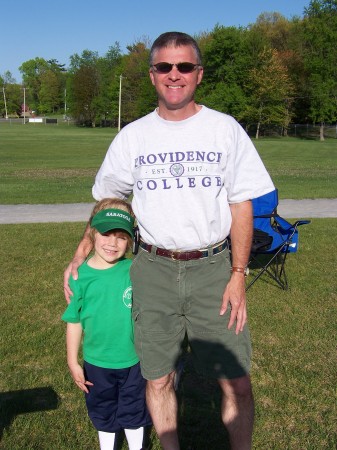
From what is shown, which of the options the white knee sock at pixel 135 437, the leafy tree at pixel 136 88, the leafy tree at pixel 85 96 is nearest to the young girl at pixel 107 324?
the white knee sock at pixel 135 437

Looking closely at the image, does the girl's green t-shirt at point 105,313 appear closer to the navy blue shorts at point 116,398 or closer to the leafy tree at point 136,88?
the navy blue shorts at point 116,398

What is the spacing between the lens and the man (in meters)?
2.44

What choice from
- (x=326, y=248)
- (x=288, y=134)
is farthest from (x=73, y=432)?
(x=288, y=134)

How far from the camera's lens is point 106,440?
2844mm

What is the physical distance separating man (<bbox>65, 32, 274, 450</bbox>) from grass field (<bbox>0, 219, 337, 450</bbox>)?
70 cm

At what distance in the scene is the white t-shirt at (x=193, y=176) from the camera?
2422 millimetres

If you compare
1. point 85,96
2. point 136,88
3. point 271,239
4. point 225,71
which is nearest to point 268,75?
point 225,71

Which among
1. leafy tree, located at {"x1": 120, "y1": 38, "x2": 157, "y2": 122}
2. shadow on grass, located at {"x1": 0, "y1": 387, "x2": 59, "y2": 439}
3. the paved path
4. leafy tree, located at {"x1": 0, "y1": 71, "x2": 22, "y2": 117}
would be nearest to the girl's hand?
shadow on grass, located at {"x1": 0, "y1": 387, "x2": 59, "y2": 439}

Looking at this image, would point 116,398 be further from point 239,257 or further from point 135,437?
point 239,257

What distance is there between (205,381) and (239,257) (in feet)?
5.46

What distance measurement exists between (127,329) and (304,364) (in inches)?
77.0

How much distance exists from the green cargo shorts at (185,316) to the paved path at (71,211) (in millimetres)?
6881

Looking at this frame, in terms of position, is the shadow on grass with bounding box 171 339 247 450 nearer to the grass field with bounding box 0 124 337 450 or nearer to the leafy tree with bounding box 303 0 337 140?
the grass field with bounding box 0 124 337 450

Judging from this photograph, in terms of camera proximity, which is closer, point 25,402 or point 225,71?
point 25,402
